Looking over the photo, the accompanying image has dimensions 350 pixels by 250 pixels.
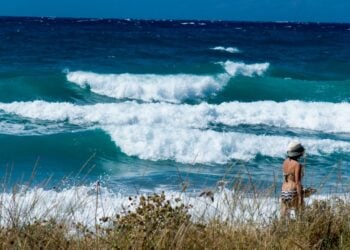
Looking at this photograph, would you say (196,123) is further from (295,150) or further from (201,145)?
(295,150)

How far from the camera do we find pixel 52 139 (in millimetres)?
15625

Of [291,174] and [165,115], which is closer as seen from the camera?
[291,174]

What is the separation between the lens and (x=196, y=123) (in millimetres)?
18875

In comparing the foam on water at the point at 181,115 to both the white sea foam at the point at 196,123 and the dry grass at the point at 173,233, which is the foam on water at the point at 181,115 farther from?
the dry grass at the point at 173,233

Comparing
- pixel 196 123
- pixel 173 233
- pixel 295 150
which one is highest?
pixel 196 123

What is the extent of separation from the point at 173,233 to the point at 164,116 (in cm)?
1463

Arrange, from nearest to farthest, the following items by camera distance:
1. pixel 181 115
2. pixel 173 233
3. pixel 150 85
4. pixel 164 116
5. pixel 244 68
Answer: pixel 173 233, pixel 164 116, pixel 181 115, pixel 150 85, pixel 244 68

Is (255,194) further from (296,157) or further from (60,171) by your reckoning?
(60,171)

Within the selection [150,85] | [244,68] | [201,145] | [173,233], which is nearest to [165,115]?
[201,145]

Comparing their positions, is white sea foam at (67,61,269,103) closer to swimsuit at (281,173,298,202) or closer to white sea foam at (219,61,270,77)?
white sea foam at (219,61,270,77)

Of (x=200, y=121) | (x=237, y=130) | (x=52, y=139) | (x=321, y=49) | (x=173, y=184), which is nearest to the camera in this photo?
(x=173, y=184)

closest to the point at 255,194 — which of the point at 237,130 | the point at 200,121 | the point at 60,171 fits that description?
the point at 60,171

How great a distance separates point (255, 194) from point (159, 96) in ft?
64.5

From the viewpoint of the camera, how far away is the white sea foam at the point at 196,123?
14.7 m
